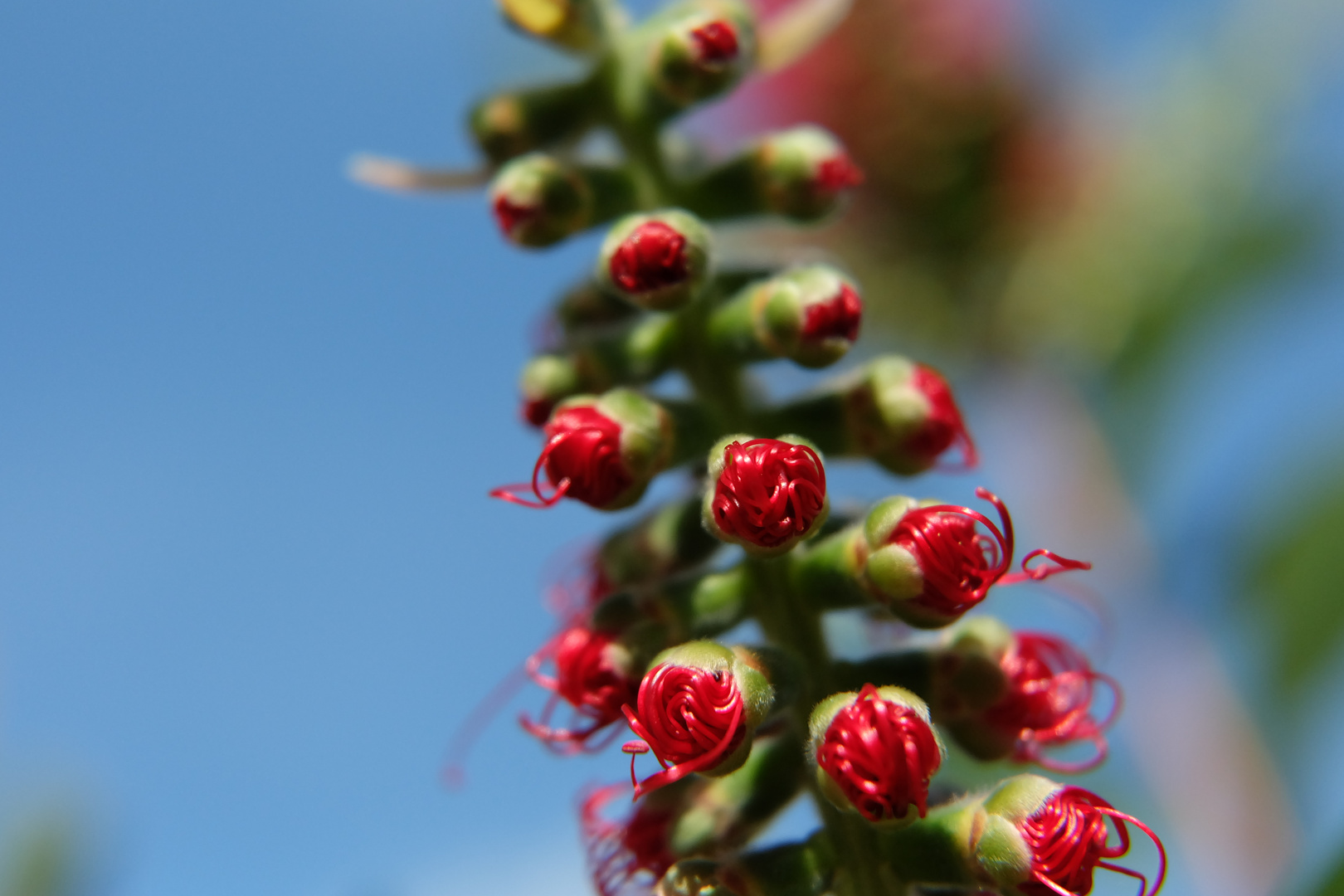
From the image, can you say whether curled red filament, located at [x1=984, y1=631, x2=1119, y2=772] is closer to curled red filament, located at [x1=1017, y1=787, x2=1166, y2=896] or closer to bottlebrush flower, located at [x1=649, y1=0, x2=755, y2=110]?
curled red filament, located at [x1=1017, y1=787, x2=1166, y2=896]

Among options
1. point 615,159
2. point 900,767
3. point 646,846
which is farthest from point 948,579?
point 615,159

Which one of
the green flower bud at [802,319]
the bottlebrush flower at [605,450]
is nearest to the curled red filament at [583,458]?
the bottlebrush flower at [605,450]

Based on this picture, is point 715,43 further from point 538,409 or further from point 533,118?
point 538,409

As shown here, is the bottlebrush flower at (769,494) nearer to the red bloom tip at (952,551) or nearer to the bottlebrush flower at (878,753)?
the red bloom tip at (952,551)

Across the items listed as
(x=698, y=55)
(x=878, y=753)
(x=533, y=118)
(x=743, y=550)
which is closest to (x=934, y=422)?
(x=743, y=550)

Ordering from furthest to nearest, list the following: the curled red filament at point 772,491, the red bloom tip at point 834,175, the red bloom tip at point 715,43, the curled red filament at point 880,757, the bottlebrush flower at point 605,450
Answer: the red bloom tip at point 834,175 < the red bloom tip at point 715,43 < the bottlebrush flower at point 605,450 < the curled red filament at point 772,491 < the curled red filament at point 880,757

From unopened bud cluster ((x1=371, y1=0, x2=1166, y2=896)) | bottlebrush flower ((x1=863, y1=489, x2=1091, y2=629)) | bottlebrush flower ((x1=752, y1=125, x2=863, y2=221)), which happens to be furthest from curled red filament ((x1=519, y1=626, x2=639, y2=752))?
bottlebrush flower ((x1=752, y1=125, x2=863, y2=221))

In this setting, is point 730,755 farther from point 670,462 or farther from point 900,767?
point 670,462
